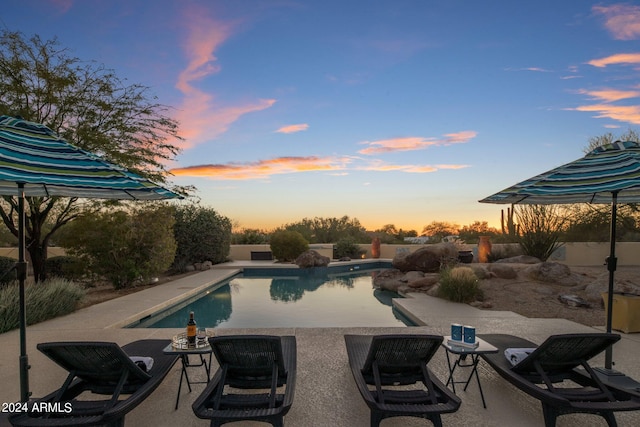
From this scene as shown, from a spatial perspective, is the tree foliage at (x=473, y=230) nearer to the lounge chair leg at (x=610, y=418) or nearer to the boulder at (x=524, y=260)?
the boulder at (x=524, y=260)

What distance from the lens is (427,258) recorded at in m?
12.6

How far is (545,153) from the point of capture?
41.1 ft

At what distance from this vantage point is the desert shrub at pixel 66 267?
10078 mm

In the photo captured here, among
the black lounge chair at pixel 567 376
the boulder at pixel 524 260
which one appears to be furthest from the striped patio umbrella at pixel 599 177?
the boulder at pixel 524 260

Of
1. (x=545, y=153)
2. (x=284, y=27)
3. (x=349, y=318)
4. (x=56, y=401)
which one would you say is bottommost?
(x=349, y=318)

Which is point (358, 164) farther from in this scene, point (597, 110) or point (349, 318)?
point (349, 318)

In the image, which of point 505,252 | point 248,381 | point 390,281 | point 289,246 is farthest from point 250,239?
point 248,381

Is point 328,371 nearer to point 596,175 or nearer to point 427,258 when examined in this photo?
point 596,175

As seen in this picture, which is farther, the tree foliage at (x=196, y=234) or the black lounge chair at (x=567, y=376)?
the tree foliage at (x=196, y=234)

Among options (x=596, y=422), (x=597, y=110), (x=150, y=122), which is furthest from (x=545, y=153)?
(x=150, y=122)

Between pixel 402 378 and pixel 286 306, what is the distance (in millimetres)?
6162

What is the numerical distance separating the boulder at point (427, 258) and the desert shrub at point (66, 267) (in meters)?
9.52

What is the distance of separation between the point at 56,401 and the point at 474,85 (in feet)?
34.9

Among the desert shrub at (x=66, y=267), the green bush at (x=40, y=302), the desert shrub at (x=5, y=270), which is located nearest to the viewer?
the green bush at (x=40, y=302)
